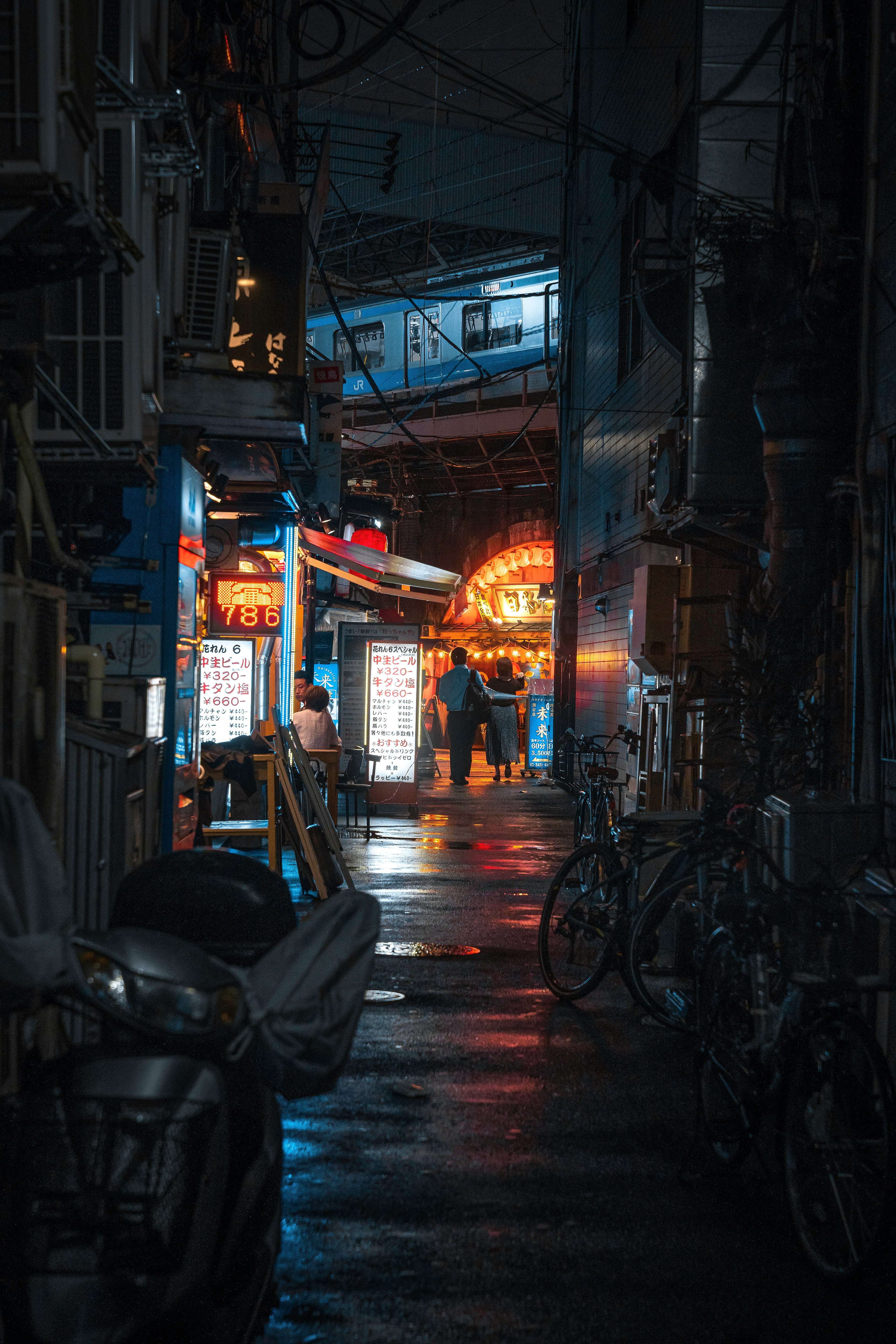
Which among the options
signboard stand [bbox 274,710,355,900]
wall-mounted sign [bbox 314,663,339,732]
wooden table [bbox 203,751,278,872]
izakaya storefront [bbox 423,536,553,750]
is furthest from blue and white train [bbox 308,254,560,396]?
signboard stand [bbox 274,710,355,900]

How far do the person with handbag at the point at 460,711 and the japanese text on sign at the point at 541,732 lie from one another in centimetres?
227

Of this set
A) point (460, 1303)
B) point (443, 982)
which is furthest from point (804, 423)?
point (460, 1303)

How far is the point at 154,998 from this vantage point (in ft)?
8.86

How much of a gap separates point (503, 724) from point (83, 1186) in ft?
76.6

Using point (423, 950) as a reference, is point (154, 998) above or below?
above

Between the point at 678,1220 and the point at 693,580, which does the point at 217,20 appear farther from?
the point at 678,1220

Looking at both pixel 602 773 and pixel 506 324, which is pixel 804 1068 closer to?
pixel 602 773

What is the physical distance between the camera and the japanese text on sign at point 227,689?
14992 millimetres

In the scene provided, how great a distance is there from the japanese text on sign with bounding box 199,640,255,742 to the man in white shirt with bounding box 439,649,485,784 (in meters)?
8.63

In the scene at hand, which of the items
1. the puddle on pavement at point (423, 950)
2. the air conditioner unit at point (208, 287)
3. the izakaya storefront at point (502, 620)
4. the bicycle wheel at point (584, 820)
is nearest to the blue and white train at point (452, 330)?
the izakaya storefront at point (502, 620)

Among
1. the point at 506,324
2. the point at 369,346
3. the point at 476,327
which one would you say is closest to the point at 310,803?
the point at 506,324

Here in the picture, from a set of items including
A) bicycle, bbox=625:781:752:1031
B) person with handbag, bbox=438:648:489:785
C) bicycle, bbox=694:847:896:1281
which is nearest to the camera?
bicycle, bbox=694:847:896:1281

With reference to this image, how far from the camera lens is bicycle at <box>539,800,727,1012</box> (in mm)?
7422

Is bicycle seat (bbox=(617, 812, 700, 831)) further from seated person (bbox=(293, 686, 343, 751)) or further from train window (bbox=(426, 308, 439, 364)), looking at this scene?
train window (bbox=(426, 308, 439, 364))
